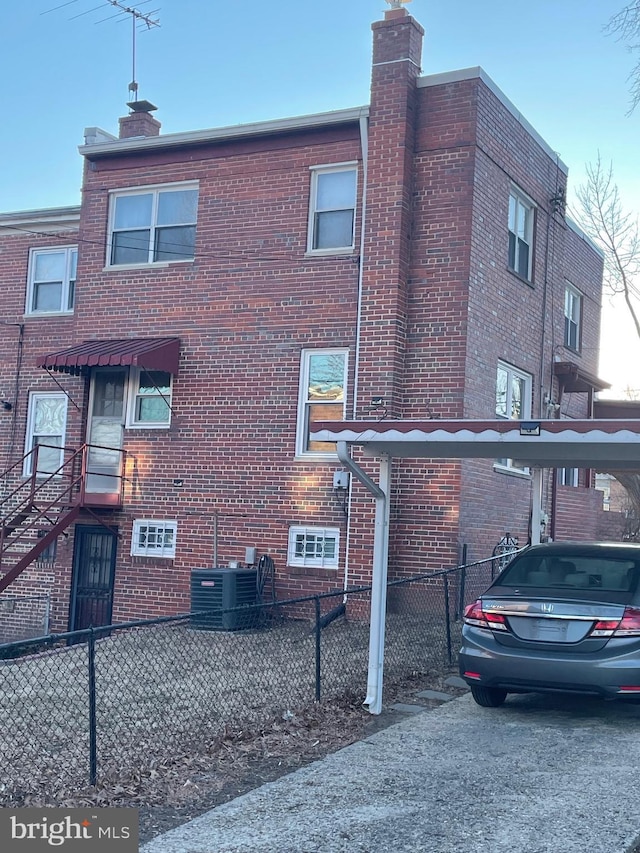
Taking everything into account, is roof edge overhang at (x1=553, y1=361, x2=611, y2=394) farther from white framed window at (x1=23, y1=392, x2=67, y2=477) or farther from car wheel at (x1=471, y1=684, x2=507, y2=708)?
car wheel at (x1=471, y1=684, x2=507, y2=708)

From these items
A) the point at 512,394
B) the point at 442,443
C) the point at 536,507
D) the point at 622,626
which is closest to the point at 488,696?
the point at 622,626

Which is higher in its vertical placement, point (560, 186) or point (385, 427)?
point (560, 186)

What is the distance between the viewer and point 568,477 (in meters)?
20.4

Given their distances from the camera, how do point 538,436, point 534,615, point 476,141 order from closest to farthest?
point 538,436 → point 534,615 → point 476,141

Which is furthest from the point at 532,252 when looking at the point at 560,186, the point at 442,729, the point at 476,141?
the point at 442,729

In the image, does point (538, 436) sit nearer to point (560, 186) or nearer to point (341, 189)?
point (341, 189)

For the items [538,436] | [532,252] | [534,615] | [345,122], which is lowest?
[534,615]

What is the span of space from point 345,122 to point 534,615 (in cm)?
957

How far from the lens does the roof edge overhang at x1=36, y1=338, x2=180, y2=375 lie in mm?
15305

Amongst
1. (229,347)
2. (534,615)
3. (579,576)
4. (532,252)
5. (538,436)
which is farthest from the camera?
(532,252)

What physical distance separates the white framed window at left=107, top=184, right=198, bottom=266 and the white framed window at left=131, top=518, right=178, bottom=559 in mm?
4379

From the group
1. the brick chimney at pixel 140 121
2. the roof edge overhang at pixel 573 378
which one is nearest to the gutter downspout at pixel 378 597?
the roof edge overhang at pixel 573 378

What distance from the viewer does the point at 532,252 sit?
17.5 m

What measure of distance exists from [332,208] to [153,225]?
3257mm
